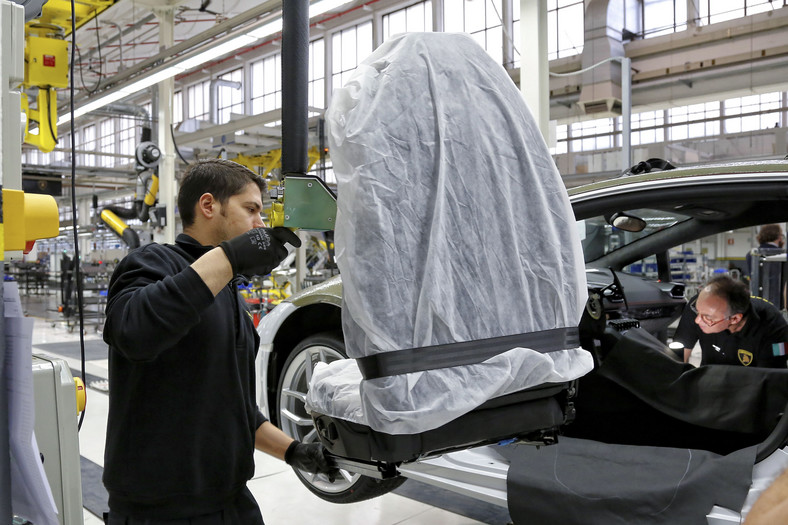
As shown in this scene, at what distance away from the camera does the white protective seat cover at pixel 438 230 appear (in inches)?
40.9

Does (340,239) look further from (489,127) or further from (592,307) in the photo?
(592,307)

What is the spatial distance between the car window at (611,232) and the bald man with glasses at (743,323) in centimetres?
37

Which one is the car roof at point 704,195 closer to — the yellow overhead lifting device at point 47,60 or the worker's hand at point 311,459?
the worker's hand at point 311,459

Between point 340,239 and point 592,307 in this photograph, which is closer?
point 340,239

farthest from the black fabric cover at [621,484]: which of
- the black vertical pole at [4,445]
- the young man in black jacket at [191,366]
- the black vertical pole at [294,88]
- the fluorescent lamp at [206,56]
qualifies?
the fluorescent lamp at [206,56]

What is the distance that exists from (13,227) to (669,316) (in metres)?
3.67

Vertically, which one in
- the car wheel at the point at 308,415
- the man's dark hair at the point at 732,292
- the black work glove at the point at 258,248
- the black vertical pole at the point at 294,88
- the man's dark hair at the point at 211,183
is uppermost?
the black vertical pole at the point at 294,88

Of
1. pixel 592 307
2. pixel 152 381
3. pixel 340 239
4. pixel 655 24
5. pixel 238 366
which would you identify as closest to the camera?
pixel 340 239

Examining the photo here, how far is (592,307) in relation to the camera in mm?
2459

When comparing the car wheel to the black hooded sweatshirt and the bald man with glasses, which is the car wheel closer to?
the black hooded sweatshirt

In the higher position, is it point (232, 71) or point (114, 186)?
point (232, 71)

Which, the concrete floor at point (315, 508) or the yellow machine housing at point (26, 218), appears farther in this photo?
the concrete floor at point (315, 508)

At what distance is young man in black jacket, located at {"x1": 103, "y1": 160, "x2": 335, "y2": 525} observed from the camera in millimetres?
1242

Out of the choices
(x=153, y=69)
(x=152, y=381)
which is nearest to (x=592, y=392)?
(x=152, y=381)
